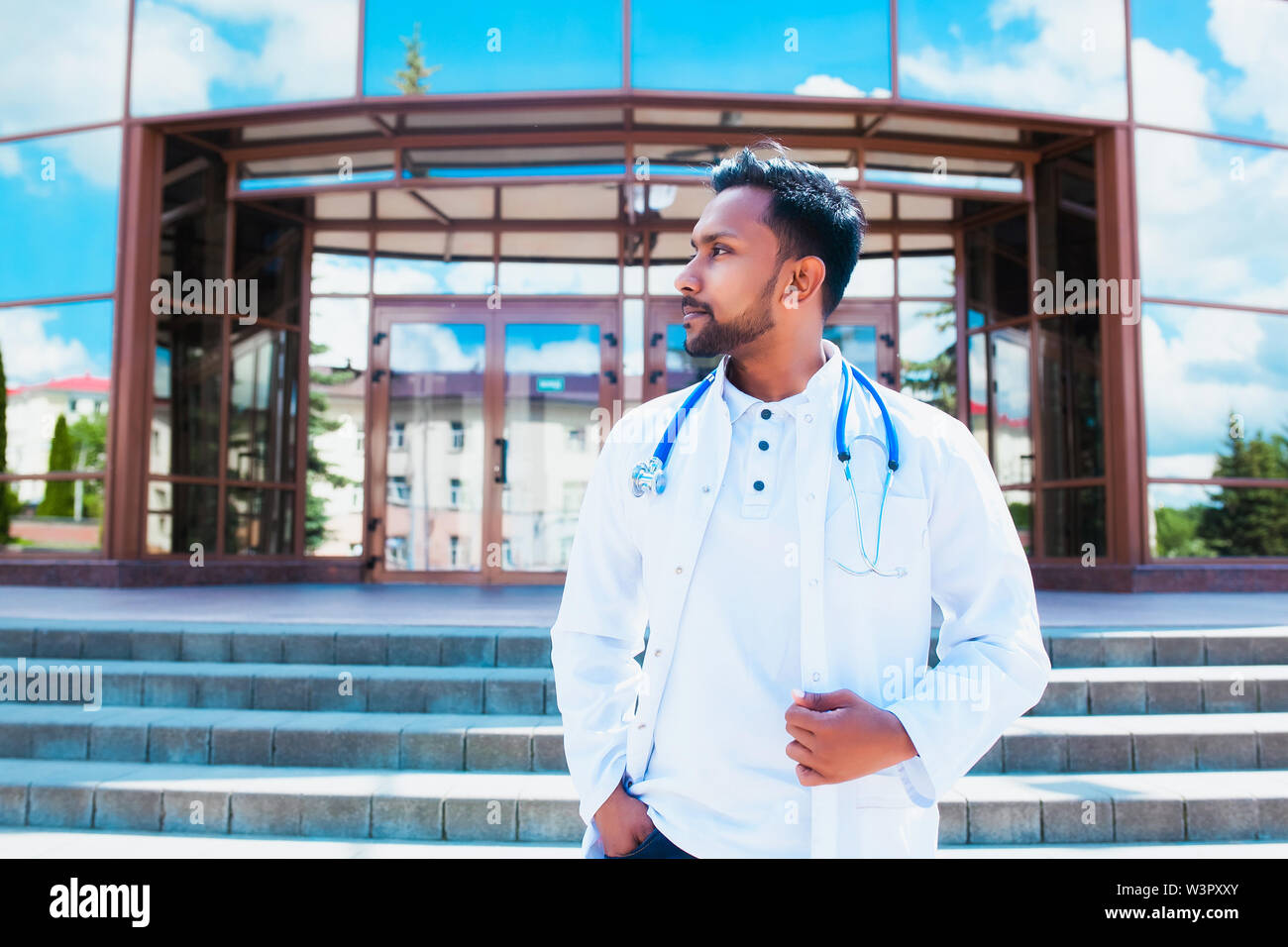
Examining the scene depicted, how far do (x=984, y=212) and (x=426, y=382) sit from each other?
6.39 meters

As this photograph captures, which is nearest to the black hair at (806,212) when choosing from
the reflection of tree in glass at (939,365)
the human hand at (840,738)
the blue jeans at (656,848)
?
the human hand at (840,738)

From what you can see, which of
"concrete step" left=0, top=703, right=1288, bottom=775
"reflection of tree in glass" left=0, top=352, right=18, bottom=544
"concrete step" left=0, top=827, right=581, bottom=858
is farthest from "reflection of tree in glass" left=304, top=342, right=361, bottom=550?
→ "concrete step" left=0, top=827, right=581, bottom=858

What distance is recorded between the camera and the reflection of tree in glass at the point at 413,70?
859cm

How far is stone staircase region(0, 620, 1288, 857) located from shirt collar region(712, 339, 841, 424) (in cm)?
260

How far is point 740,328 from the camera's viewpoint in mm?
1571

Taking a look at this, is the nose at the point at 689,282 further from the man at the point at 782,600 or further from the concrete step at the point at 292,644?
the concrete step at the point at 292,644

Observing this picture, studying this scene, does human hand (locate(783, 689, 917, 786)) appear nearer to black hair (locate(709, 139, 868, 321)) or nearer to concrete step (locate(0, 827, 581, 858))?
black hair (locate(709, 139, 868, 321))

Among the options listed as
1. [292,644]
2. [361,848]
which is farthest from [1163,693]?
[292,644]

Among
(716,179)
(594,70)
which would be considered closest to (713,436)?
(716,179)

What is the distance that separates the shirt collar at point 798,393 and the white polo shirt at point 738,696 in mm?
137

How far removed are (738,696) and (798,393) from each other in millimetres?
528

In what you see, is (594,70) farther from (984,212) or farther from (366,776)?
(366,776)

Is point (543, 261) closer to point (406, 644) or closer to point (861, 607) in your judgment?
point (406, 644)

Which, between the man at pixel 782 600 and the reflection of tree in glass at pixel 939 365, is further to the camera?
the reflection of tree in glass at pixel 939 365
